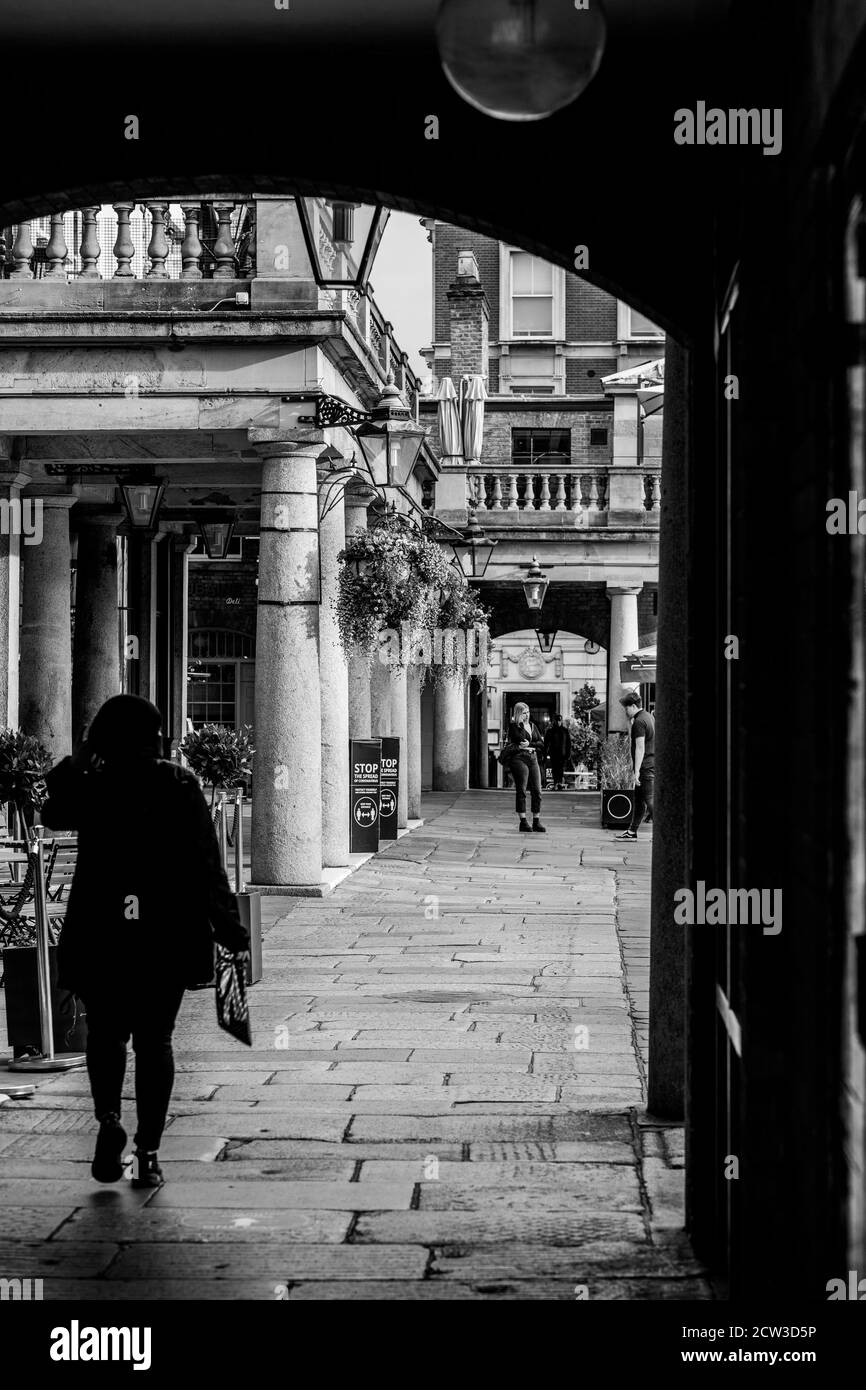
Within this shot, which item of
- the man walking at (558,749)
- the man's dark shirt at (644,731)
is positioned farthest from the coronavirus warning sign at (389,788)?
the man walking at (558,749)

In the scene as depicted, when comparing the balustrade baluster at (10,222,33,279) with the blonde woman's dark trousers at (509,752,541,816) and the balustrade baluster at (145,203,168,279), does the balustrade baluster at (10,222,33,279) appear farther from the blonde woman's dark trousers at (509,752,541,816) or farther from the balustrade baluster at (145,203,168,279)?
the blonde woman's dark trousers at (509,752,541,816)

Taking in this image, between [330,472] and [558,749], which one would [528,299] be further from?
[330,472]

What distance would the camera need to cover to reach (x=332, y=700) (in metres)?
14.6

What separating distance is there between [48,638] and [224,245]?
4841 mm

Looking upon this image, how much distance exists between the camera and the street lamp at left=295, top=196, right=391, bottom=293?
8453mm

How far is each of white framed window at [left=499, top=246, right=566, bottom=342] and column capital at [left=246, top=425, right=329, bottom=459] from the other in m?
26.6

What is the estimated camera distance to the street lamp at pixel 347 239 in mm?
8453

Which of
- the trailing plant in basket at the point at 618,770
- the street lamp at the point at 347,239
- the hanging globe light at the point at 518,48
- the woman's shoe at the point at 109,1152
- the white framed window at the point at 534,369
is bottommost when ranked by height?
the woman's shoe at the point at 109,1152

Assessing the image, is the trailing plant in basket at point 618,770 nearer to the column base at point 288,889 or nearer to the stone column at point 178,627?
the stone column at point 178,627

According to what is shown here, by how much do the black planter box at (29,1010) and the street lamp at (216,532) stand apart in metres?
10.7

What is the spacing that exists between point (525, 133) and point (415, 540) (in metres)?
9.81

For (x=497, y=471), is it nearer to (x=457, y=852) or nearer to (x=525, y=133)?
(x=457, y=852)

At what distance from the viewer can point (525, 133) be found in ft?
17.4

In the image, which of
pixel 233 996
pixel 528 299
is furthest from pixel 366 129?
pixel 528 299
